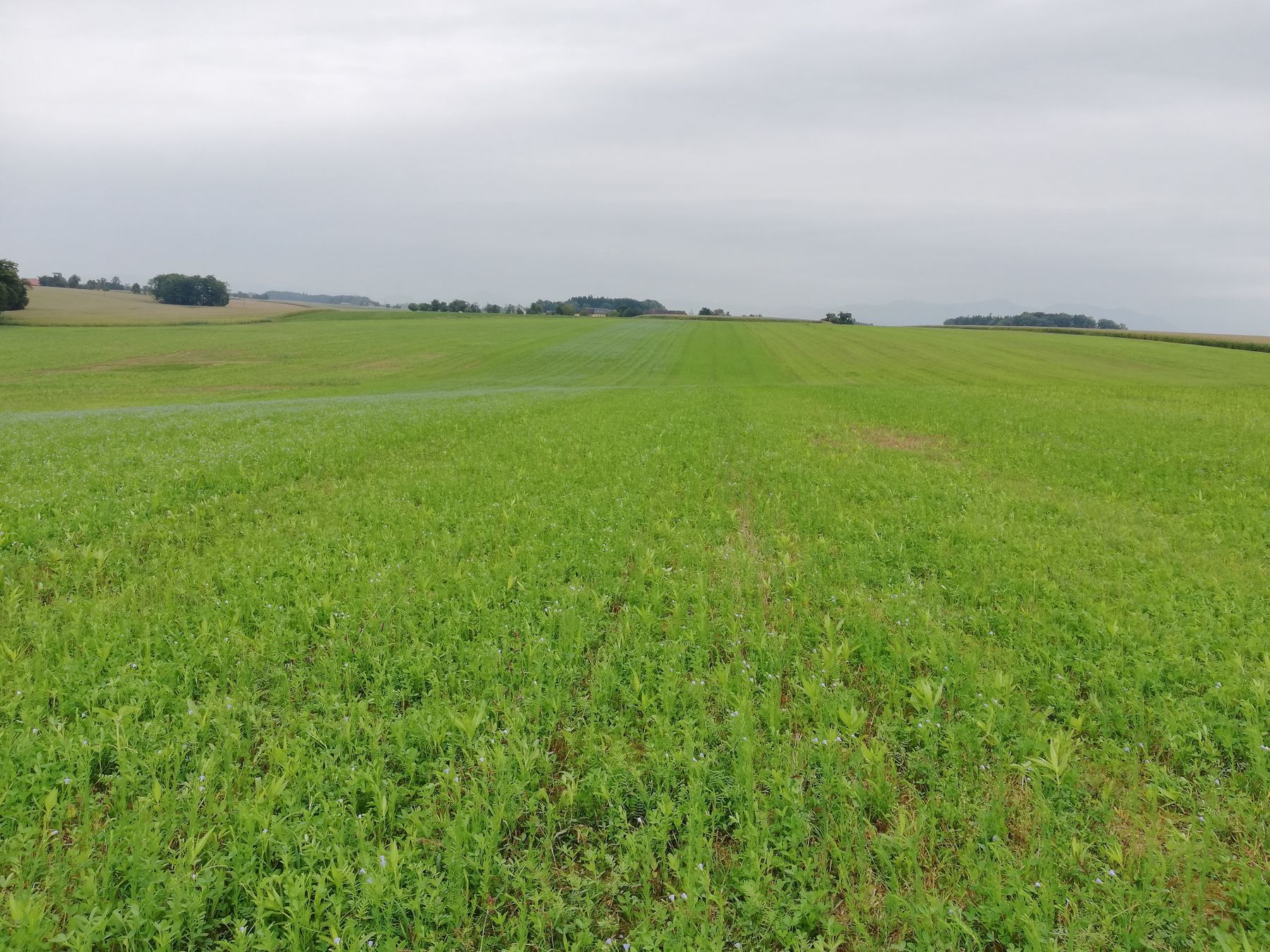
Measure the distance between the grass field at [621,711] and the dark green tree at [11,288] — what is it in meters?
114

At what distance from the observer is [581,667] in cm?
550

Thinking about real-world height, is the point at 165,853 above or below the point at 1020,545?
below

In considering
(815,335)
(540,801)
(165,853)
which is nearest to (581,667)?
(540,801)

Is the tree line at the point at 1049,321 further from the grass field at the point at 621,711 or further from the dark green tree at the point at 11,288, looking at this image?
the dark green tree at the point at 11,288

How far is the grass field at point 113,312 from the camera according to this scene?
90.1m

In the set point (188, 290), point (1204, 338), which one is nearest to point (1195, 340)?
point (1204, 338)

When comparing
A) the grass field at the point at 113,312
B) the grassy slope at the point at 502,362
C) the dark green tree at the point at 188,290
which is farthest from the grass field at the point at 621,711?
the dark green tree at the point at 188,290

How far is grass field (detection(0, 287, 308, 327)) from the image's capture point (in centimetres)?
9012

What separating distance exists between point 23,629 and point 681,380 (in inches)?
1846

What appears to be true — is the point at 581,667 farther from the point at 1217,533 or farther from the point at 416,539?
the point at 1217,533

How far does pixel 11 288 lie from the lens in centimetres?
8556

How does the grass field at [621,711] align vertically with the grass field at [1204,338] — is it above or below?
below

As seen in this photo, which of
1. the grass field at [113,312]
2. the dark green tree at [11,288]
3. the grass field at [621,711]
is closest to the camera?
the grass field at [621,711]

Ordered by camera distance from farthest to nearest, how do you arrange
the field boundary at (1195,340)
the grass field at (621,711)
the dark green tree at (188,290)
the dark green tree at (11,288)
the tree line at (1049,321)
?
the tree line at (1049,321)
the dark green tree at (188,290)
the dark green tree at (11,288)
the field boundary at (1195,340)
the grass field at (621,711)
